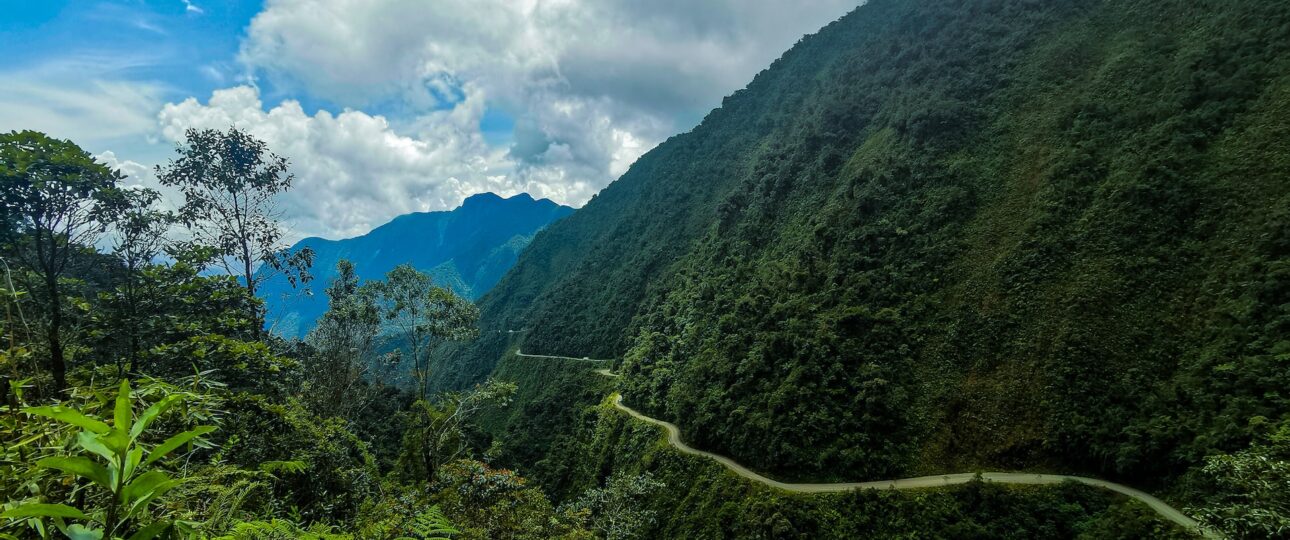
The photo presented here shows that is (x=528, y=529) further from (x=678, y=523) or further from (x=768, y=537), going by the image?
(x=678, y=523)

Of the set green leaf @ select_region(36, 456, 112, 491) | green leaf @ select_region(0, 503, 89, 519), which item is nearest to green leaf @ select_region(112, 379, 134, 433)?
green leaf @ select_region(36, 456, 112, 491)

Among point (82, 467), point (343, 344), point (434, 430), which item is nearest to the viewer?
point (82, 467)

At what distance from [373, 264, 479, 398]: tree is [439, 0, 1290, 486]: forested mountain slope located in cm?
2008

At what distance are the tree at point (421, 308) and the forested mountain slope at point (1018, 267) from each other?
20077 millimetres

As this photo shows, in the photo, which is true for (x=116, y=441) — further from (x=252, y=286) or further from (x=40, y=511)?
(x=252, y=286)

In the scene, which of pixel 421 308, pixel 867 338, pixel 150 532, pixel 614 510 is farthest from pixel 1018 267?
pixel 150 532

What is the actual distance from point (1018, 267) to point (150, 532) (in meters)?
37.5

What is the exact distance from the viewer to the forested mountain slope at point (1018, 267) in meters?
23.1

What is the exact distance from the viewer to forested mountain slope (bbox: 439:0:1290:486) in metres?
23.1

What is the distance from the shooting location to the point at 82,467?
A: 4.24ft

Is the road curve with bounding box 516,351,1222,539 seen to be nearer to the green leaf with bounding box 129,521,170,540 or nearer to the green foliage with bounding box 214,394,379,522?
the green leaf with bounding box 129,521,170,540

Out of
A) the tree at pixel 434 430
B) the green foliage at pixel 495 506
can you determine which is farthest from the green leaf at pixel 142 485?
the tree at pixel 434 430

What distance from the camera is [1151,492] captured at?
21281 mm

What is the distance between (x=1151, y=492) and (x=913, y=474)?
9064mm
